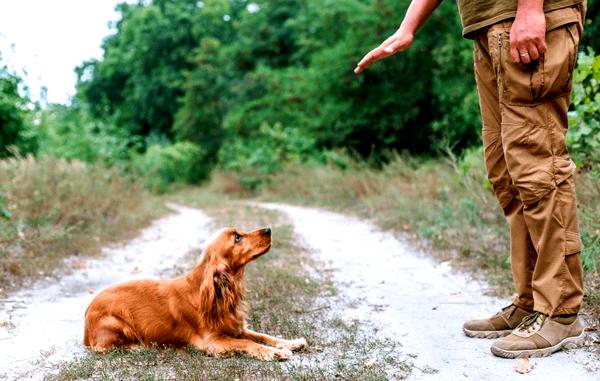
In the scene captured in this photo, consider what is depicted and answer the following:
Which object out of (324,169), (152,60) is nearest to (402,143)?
(324,169)

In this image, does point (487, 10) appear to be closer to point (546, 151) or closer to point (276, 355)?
point (546, 151)

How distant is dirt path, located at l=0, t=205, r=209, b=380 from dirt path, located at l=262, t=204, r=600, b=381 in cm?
199

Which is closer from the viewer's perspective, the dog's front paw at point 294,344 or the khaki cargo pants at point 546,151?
the khaki cargo pants at point 546,151

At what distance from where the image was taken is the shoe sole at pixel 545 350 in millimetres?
3172

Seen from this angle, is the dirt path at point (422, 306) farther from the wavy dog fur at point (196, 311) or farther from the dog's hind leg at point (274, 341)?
the wavy dog fur at point (196, 311)

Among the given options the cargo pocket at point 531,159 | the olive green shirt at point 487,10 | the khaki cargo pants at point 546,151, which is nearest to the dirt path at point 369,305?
the khaki cargo pants at point 546,151

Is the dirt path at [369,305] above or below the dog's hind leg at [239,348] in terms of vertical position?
below

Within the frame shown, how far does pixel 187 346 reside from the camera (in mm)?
3766

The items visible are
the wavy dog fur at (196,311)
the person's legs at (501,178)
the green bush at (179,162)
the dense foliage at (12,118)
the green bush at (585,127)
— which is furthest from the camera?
the green bush at (179,162)

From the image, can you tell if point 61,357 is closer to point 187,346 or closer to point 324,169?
point 187,346

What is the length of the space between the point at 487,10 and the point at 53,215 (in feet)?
22.7

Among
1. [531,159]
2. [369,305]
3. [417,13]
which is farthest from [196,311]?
[417,13]

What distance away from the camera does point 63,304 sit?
5.28 meters

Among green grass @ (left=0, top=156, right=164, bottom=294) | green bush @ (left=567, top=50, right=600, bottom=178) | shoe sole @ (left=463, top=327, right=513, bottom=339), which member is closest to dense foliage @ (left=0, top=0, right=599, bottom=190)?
green bush @ (left=567, top=50, right=600, bottom=178)
